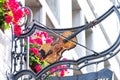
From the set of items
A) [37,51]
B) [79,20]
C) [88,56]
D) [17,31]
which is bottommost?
[88,56]

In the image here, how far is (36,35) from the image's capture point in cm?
1805

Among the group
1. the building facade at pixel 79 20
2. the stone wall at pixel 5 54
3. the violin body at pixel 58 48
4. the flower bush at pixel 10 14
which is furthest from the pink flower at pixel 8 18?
the violin body at pixel 58 48

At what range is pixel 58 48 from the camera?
610 inches

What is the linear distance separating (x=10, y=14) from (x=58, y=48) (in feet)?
4.96

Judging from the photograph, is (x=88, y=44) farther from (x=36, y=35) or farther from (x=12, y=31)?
(x=12, y=31)

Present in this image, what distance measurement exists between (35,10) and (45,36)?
3.55 meters

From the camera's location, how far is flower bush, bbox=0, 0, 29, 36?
16.3m

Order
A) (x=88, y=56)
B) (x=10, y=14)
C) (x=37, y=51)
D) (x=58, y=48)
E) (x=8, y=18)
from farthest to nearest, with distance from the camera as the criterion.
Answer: (x=37, y=51), (x=10, y=14), (x=8, y=18), (x=58, y=48), (x=88, y=56)

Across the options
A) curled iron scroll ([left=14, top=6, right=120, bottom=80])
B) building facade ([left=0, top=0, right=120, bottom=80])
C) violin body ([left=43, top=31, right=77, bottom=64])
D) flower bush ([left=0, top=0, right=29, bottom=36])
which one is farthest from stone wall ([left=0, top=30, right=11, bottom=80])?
violin body ([left=43, top=31, right=77, bottom=64])

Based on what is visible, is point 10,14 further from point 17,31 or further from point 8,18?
point 17,31

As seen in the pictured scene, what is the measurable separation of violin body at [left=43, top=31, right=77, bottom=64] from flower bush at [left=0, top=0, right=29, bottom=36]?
1055mm

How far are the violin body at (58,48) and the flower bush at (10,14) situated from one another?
1055mm

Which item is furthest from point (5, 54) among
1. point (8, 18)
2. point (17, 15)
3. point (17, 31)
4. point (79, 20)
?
point (79, 20)

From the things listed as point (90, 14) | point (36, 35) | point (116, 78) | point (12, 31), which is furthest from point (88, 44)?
point (12, 31)
